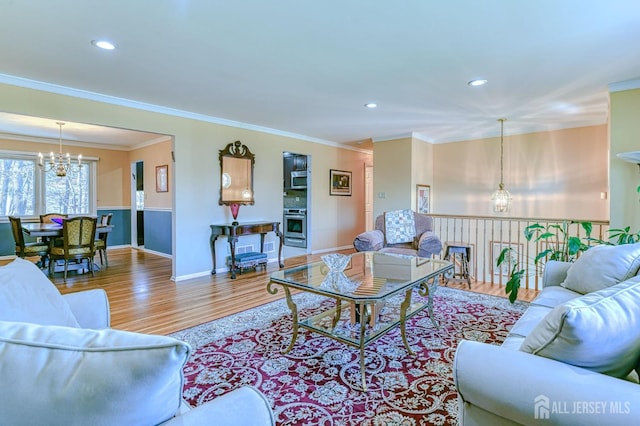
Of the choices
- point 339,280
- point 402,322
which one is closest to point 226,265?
point 339,280

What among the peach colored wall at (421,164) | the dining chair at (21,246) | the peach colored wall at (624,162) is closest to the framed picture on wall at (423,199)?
the peach colored wall at (421,164)

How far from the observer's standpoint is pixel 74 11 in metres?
2.06

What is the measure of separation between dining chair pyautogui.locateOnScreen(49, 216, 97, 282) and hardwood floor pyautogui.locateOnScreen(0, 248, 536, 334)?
1.00 feet

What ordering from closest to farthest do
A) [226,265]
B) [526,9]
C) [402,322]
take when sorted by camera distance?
[526,9], [402,322], [226,265]

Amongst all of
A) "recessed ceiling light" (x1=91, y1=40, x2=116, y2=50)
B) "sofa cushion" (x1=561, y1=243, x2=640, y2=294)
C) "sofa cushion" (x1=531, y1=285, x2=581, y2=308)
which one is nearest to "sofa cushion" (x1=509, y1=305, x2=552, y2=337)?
"sofa cushion" (x1=531, y1=285, x2=581, y2=308)

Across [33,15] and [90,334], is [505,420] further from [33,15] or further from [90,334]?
[33,15]

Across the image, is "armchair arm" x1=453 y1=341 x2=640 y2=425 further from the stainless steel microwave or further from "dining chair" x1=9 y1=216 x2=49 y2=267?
"dining chair" x1=9 y1=216 x2=49 y2=267

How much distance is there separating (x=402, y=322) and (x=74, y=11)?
3.06 m

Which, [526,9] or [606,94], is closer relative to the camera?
[526,9]

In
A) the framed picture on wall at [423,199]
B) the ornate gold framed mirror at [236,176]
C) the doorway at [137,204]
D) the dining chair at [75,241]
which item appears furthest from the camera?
the doorway at [137,204]

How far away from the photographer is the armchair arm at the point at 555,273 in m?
2.50

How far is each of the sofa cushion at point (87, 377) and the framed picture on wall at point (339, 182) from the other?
623 centimetres

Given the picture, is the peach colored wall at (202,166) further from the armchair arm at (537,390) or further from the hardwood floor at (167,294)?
the armchair arm at (537,390)

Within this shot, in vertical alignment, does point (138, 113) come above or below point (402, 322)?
above
